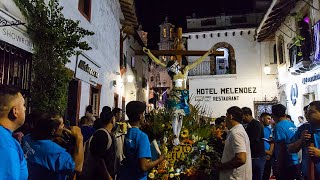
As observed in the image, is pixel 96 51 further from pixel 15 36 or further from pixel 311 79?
pixel 311 79

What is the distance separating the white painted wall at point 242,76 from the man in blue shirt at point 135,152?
16.3 m

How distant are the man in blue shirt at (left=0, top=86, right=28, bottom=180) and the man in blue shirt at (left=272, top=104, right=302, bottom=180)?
4.57 m

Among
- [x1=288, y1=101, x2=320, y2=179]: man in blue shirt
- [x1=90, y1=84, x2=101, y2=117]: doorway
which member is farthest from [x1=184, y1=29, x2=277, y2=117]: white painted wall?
[x1=288, y1=101, x2=320, y2=179]: man in blue shirt

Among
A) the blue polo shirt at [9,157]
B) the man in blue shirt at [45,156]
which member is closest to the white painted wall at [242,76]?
the man in blue shirt at [45,156]

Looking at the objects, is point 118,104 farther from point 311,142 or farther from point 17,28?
point 311,142

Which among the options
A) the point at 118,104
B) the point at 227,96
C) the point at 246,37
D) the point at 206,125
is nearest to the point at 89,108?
the point at 206,125

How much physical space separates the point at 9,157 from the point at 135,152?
6.21ft

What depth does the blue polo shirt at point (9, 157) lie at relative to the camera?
184 centimetres

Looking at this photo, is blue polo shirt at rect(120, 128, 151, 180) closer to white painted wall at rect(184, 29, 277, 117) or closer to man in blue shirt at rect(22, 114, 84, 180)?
man in blue shirt at rect(22, 114, 84, 180)

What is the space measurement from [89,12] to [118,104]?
678 cm

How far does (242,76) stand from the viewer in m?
20.0

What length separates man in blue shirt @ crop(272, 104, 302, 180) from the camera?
5391 mm

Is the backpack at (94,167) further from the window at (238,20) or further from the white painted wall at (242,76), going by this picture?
the window at (238,20)

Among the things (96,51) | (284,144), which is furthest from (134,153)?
(96,51)
